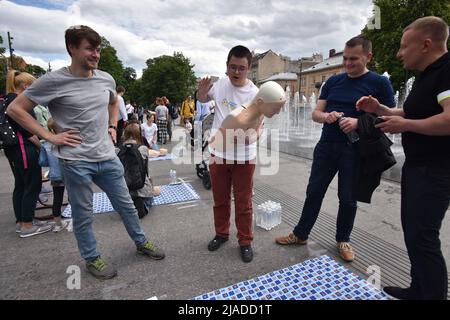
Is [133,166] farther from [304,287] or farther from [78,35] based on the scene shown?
[304,287]

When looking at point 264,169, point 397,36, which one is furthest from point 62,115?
point 397,36

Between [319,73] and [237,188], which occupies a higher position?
[319,73]

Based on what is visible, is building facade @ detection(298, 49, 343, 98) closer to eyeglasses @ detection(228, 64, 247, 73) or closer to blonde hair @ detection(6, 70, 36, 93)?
eyeglasses @ detection(228, 64, 247, 73)

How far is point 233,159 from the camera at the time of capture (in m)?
Answer: 2.55

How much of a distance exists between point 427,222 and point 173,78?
4728 cm

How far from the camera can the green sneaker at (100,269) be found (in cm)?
237

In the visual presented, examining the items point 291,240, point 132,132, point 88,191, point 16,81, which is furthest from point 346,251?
point 16,81

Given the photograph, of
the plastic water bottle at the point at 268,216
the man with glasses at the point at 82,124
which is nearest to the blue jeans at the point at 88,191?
the man with glasses at the point at 82,124

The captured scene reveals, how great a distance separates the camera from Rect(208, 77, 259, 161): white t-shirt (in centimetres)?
251

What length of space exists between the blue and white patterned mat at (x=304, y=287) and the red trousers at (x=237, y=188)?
20.2 inches

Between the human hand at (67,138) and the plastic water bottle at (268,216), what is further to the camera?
the plastic water bottle at (268,216)

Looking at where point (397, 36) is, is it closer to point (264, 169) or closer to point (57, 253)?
point (264, 169)

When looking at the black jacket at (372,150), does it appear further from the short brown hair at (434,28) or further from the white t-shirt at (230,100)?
the white t-shirt at (230,100)
